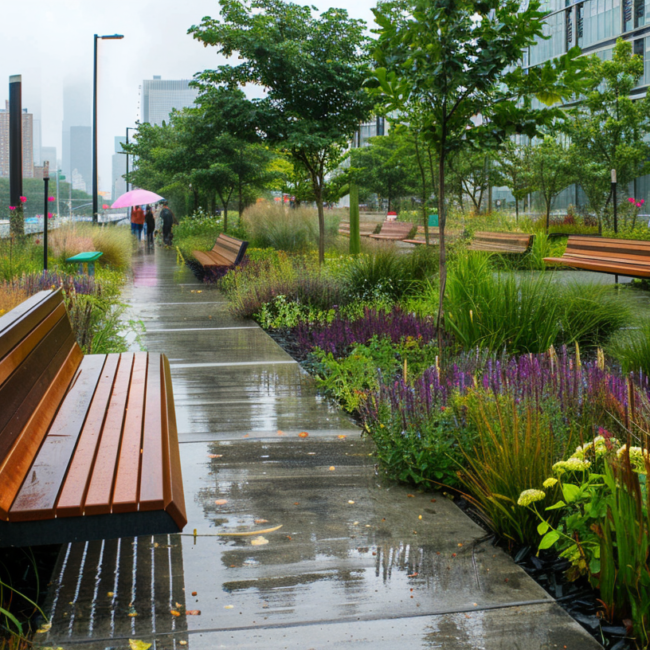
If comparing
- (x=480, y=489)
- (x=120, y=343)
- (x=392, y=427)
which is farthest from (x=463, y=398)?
(x=120, y=343)

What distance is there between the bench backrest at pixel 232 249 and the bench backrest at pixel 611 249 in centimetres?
534

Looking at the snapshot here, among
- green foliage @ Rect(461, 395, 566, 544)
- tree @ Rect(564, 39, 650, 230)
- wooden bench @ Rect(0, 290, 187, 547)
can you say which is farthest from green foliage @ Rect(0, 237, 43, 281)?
tree @ Rect(564, 39, 650, 230)

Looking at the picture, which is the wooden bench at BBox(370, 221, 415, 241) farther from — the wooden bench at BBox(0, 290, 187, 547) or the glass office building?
the glass office building

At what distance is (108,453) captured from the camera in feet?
9.02

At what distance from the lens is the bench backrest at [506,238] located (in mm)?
15672

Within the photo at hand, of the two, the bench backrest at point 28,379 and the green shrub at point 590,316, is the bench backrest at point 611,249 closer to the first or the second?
the green shrub at point 590,316

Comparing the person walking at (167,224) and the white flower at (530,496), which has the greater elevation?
the person walking at (167,224)


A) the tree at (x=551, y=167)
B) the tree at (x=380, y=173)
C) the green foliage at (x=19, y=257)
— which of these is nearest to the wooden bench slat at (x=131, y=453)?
the green foliage at (x=19, y=257)

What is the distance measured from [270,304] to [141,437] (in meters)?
6.39

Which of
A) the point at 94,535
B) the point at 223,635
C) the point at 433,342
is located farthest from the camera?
the point at 433,342

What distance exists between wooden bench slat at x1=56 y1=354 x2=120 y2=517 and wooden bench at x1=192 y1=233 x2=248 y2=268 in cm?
858

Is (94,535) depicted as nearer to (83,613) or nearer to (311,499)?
(83,613)

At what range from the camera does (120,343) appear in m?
6.98

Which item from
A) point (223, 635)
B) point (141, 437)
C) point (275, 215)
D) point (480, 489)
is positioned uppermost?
point (275, 215)
